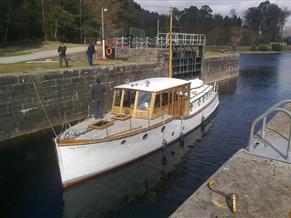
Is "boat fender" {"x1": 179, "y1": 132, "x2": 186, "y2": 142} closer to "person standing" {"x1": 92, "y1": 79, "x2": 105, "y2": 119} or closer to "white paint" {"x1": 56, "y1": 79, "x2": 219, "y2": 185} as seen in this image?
"white paint" {"x1": 56, "y1": 79, "x2": 219, "y2": 185}

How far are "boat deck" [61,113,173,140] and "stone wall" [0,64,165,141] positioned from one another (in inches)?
184

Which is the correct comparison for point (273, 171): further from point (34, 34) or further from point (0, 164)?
point (34, 34)

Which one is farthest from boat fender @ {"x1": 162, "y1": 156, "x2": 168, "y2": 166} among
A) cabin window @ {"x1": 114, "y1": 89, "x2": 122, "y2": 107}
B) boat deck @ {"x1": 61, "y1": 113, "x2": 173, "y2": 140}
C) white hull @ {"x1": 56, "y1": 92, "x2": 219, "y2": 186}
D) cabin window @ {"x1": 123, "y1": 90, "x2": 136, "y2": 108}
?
cabin window @ {"x1": 114, "y1": 89, "x2": 122, "y2": 107}

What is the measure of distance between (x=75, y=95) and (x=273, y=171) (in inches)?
610

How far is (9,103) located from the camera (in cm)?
1725

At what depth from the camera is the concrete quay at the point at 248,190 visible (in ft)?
19.3

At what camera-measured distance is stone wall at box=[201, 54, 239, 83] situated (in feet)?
130

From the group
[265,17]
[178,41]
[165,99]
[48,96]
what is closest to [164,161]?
[165,99]

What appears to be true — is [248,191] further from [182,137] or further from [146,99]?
[182,137]

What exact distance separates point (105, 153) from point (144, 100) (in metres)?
3.61

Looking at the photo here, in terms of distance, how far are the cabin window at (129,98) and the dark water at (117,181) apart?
2.65m

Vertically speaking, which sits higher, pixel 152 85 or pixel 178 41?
pixel 178 41

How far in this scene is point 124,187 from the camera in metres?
12.7

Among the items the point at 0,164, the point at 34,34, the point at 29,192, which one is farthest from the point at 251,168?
the point at 34,34
